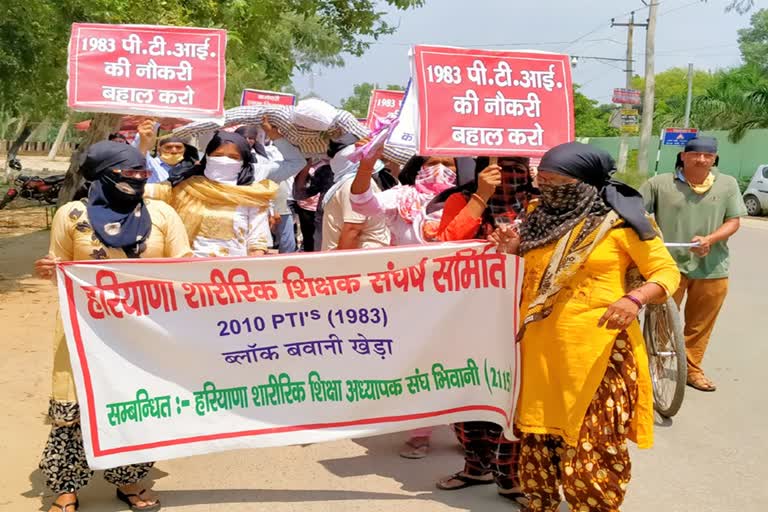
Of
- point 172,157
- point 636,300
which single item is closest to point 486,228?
point 636,300

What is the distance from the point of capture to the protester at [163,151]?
550 centimetres

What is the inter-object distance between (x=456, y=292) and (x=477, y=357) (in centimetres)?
31

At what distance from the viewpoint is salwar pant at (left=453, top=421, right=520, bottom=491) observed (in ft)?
13.1

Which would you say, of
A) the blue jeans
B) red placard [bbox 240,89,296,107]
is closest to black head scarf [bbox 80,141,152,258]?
the blue jeans

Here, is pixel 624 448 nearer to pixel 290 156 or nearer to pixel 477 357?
pixel 477 357

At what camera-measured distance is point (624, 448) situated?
11.1ft

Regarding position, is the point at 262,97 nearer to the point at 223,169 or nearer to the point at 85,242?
the point at 223,169

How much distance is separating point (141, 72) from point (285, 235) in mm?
2524

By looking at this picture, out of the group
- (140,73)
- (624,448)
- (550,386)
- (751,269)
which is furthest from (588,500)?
(751,269)

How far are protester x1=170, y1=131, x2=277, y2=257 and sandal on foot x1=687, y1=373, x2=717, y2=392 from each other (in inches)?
134

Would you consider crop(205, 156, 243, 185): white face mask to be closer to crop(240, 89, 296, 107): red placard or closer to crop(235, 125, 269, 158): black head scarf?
crop(235, 125, 269, 158): black head scarf

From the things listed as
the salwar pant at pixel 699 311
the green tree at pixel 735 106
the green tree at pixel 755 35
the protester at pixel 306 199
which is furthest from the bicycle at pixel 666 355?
the green tree at pixel 755 35

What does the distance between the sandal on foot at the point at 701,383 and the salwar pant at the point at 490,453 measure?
2.52 meters

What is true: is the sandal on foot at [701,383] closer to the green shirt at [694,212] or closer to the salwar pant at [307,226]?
the green shirt at [694,212]
